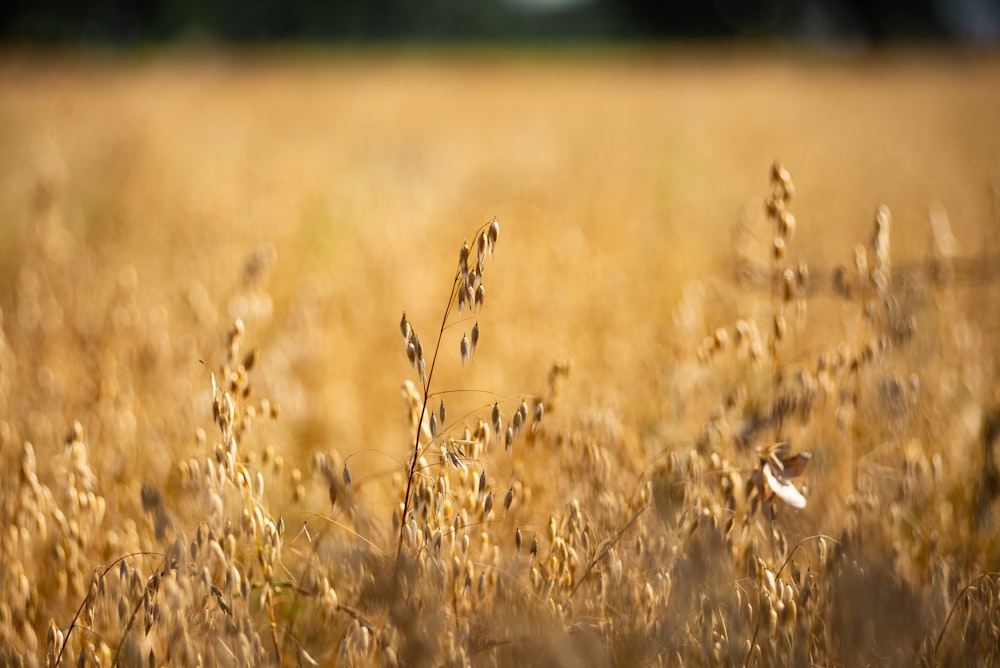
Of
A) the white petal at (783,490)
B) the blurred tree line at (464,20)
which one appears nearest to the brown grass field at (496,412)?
the white petal at (783,490)

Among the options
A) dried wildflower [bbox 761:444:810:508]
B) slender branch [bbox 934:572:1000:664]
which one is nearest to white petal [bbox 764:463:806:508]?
dried wildflower [bbox 761:444:810:508]

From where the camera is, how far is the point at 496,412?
Result: 3.22 feet

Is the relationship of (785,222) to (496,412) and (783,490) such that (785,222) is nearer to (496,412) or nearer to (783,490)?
(783,490)

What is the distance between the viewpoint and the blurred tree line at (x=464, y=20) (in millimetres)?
29781

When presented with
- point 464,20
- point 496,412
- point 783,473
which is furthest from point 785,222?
point 464,20

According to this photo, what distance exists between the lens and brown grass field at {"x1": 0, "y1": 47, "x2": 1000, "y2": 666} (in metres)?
0.93

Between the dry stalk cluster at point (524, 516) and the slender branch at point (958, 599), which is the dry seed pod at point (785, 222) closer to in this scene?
the dry stalk cluster at point (524, 516)

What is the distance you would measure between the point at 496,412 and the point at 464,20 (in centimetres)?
4009

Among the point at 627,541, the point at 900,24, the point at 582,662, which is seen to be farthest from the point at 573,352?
the point at 900,24

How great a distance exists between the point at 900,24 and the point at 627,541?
36.8 meters

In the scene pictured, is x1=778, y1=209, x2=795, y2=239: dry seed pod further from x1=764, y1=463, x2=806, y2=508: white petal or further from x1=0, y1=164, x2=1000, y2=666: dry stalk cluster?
x1=764, y1=463, x2=806, y2=508: white petal

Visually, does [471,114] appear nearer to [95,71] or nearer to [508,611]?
[95,71]

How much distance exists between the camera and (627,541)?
1082mm

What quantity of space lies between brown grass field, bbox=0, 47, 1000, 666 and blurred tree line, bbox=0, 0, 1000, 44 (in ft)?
91.0
